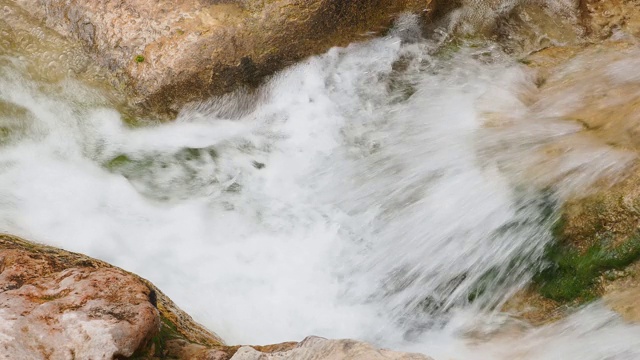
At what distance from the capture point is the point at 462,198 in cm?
504

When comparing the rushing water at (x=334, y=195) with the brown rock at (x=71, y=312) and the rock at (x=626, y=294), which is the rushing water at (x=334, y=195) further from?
the brown rock at (x=71, y=312)

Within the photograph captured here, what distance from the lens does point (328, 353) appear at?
3318 millimetres

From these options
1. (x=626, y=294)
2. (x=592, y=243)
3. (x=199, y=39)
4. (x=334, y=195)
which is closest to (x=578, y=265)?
(x=592, y=243)

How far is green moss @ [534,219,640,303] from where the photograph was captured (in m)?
4.32

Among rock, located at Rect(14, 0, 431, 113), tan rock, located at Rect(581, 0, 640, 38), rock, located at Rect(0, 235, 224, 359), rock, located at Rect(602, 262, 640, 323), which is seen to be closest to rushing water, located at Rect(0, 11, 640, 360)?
rock, located at Rect(602, 262, 640, 323)

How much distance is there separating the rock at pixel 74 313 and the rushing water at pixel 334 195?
113 cm

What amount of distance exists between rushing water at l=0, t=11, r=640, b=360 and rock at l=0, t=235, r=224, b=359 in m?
1.13

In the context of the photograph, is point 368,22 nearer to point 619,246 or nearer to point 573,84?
point 573,84

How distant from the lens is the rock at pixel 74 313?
3.13 meters

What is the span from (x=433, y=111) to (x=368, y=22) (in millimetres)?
1127

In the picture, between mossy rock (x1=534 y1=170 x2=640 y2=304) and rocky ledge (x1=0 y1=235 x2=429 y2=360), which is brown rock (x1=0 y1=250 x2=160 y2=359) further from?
mossy rock (x1=534 y1=170 x2=640 y2=304)

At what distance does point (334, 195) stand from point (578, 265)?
6.81 ft

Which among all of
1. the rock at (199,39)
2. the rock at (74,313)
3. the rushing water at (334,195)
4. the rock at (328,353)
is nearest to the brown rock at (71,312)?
the rock at (74,313)

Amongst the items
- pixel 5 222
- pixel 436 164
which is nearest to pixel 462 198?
pixel 436 164
